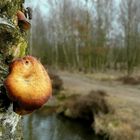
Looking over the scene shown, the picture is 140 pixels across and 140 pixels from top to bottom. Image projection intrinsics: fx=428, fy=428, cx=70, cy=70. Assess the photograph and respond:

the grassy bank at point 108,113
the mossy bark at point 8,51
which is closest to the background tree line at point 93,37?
the grassy bank at point 108,113

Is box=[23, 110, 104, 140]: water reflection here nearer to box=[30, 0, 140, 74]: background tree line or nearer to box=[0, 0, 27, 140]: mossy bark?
box=[0, 0, 27, 140]: mossy bark

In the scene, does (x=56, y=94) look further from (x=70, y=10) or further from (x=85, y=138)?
(x=70, y=10)

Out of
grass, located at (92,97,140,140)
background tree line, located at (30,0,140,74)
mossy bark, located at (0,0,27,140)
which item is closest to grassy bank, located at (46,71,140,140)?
grass, located at (92,97,140,140)

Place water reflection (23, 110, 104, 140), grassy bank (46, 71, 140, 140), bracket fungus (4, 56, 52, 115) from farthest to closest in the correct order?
water reflection (23, 110, 104, 140), grassy bank (46, 71, 140, 140), bracket fungus (4, 56, 52, 115)

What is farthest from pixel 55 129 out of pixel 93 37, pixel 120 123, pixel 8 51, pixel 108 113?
pixel 93 37

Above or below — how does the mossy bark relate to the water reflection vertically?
above

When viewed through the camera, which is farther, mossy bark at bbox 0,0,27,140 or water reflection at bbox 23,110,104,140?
water reflection at bbox 23,110,104,140
